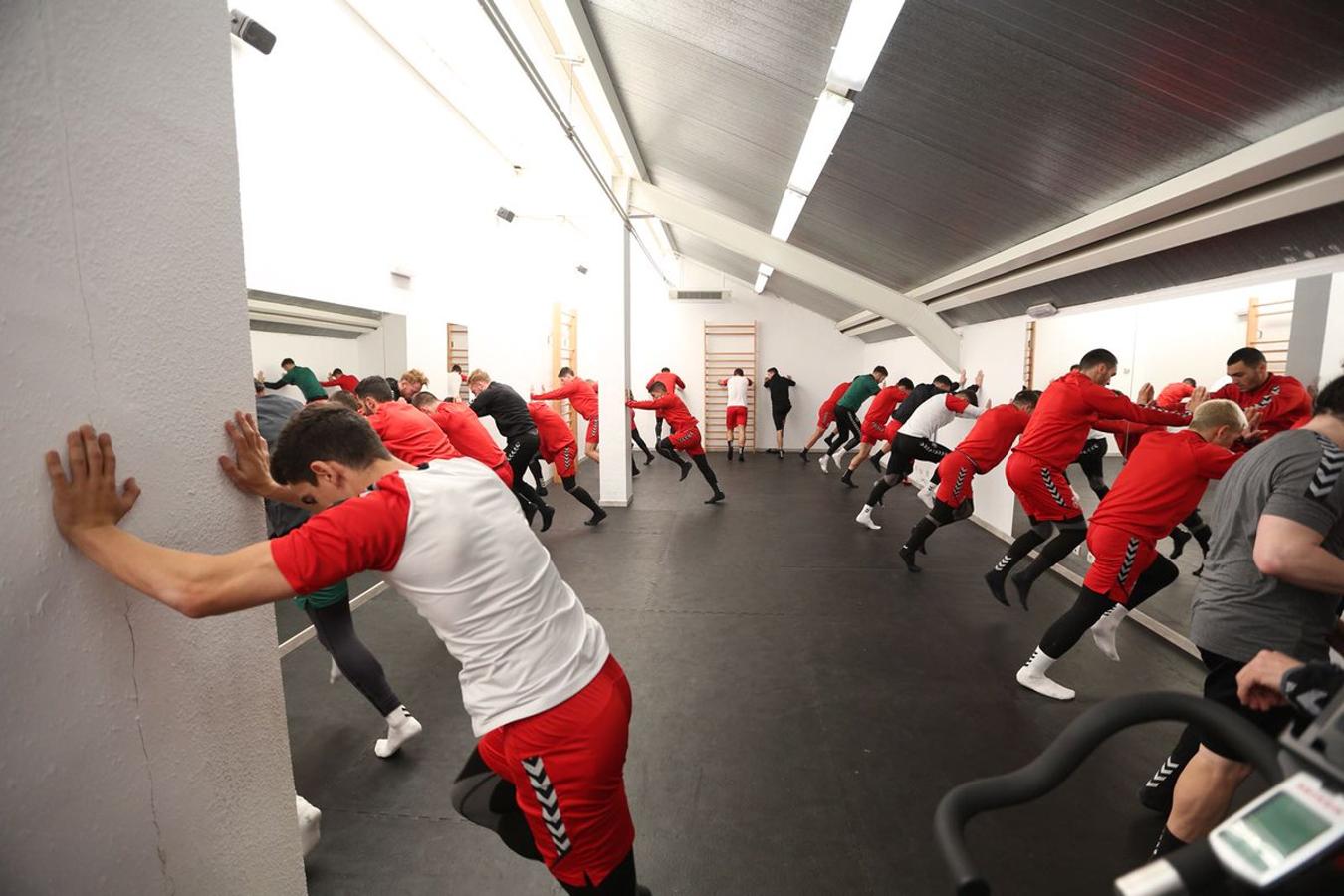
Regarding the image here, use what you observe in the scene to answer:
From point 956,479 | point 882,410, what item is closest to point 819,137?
point 956,479

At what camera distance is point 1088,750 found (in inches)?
29.3

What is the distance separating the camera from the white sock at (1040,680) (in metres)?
2.95

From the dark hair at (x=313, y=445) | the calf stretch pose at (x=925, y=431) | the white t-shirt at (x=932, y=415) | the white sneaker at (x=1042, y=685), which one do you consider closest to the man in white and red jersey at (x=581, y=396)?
the calf stretch pose at (x=925, y=431)

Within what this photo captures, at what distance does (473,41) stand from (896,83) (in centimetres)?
276

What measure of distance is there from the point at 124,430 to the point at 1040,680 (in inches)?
140

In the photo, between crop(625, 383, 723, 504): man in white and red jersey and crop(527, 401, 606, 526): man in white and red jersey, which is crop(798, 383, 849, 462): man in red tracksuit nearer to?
crop(625, 383, 723, 504): man in white and red jersey

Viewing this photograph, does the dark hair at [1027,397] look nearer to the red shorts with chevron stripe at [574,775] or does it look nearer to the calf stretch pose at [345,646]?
the red shorts with chevron stripe at [574,775]

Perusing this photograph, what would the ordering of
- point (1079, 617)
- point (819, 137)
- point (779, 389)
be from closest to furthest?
point (1079, 617) < point (819, 137) < point (779, 389)

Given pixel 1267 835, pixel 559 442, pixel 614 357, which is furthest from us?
pixel 614 357

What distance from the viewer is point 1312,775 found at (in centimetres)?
58

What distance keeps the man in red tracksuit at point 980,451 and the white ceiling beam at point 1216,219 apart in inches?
37.1

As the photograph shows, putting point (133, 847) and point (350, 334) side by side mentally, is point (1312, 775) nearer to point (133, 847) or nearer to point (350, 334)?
point (133, 847)

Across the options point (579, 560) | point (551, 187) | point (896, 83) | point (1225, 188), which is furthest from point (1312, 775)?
point (551, 187)

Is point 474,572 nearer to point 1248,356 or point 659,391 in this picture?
point 1248,356
